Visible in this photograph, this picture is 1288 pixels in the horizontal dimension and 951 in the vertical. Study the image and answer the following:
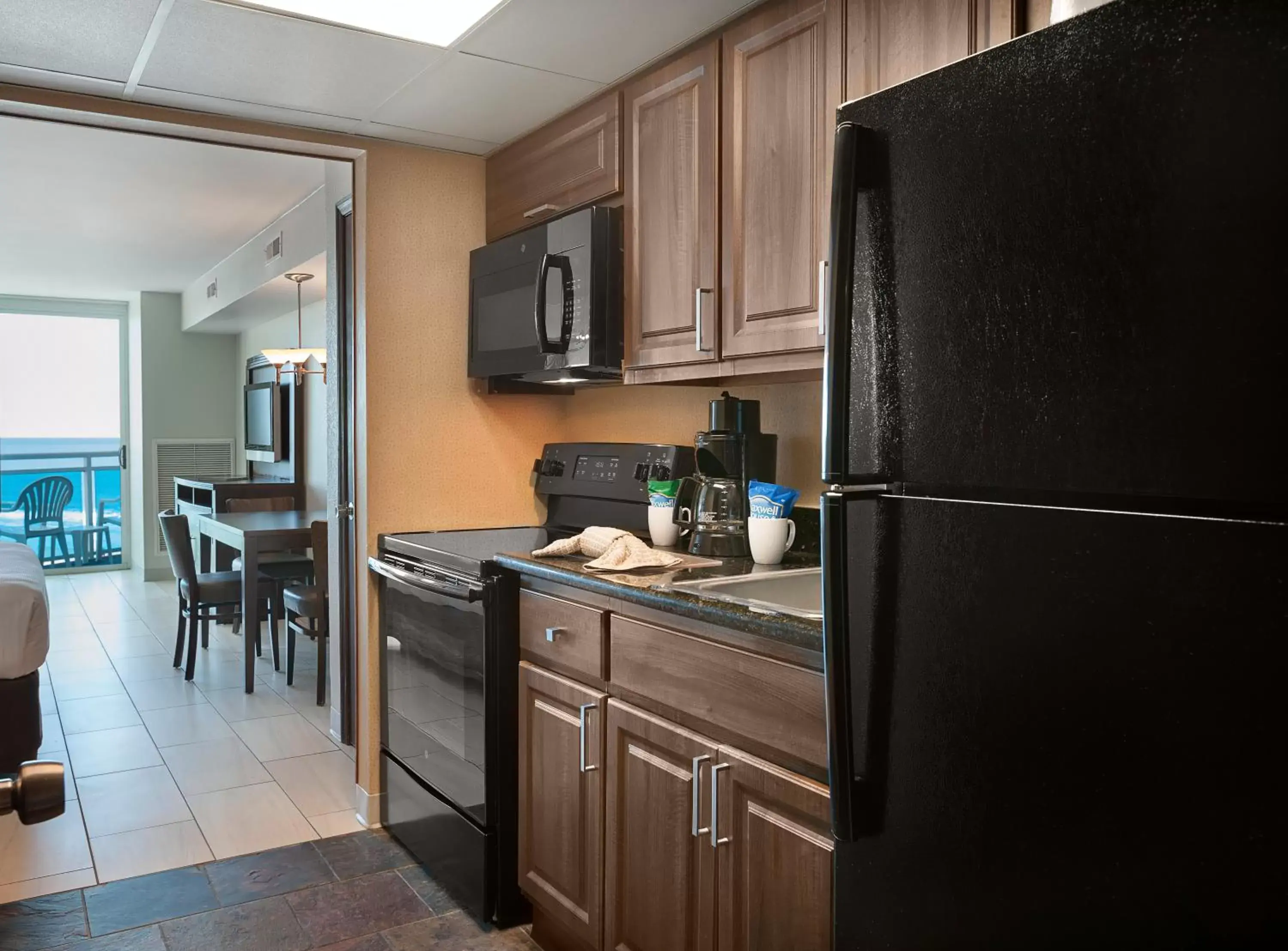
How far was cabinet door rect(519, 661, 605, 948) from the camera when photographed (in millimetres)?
2158

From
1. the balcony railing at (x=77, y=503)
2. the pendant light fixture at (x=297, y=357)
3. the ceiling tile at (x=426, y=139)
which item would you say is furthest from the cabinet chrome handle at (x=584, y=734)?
the balcony railing at (x=77, y=503)

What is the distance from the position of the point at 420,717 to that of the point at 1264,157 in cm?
251

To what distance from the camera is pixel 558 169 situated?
2.79 meters

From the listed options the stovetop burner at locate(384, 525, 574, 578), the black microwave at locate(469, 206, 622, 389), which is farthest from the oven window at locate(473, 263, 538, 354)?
the stovetop burner at locate(384, 525, 574, 578)

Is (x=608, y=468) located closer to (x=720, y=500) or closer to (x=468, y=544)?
(x=468, y=544)

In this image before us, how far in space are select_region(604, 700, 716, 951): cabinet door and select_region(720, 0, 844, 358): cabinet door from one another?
808 millimetres

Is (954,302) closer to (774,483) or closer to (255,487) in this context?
(774,483)

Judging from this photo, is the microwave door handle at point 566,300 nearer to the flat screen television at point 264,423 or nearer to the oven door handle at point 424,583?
the oven door handle at point 424,583

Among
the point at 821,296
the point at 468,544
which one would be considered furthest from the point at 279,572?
the point at 821,296

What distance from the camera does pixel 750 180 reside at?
6.93ft

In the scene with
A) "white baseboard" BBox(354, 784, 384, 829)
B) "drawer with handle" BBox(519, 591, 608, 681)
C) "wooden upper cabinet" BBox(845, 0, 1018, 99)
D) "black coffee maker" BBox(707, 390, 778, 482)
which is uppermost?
"wooden upper cabinet" BBox(845, 0, 1018, 99)

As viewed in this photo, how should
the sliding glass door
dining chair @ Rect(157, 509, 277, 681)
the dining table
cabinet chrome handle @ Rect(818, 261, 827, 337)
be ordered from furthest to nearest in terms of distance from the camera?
the sliding glass door, dining chair @ Rect(157, 509, 277, 681), the dining table, cabinet chrome handle @ Rect(818, 261, 827, 337)

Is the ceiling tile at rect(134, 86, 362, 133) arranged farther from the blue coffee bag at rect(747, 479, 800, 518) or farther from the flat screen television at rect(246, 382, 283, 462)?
the flat screen television at rect(246, 382, 283, 462)

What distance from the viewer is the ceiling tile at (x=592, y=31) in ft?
6.81
